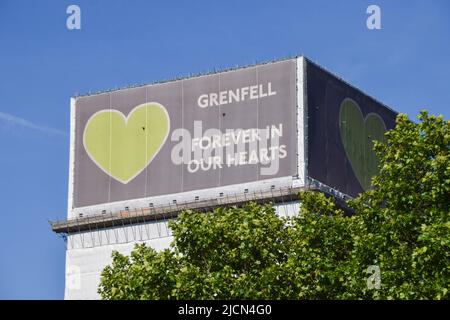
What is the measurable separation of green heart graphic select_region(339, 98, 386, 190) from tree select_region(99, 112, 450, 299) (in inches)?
3233

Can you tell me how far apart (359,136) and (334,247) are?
95.5 m

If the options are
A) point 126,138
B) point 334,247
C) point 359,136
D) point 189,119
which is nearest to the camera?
point 334,247

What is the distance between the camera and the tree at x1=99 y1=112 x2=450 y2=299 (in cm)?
6538

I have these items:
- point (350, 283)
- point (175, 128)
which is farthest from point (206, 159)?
point (350, 283)

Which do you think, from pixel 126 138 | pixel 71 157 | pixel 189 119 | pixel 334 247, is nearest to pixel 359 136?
pixel 189 119

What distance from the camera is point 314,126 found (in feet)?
523

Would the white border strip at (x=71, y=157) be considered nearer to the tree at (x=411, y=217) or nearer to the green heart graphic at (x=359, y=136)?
the green heart graphic at (x=359, y=136)

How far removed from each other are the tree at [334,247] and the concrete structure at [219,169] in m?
72.7

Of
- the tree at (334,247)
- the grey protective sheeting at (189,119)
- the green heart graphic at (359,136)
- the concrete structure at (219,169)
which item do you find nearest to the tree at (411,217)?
the tree at (334,247)

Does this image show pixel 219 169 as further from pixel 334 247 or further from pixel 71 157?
pixel 334 247

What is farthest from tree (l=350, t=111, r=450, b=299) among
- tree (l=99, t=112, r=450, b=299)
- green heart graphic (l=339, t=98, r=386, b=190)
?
green heart graphic (l=339, t=98, r=386, b=190)

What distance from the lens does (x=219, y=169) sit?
161m

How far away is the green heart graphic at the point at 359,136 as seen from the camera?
6545 inches
